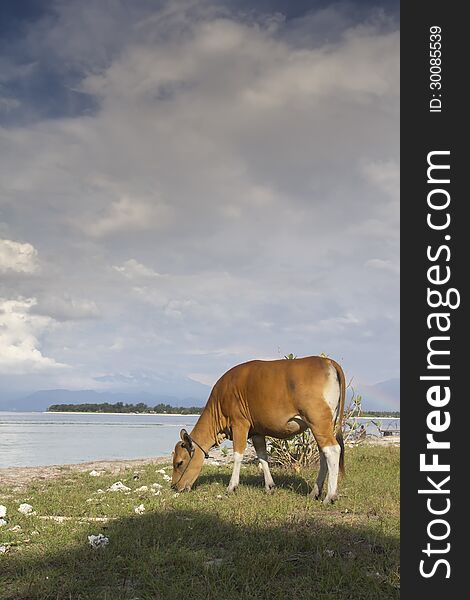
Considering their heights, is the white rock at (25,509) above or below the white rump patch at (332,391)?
below

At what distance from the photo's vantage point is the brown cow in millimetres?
10023

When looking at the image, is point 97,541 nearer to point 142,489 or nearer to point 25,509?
Answer: point 25,509

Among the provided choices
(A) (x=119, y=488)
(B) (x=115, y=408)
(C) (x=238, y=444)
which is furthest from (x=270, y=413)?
(B) (x=115, y=408)

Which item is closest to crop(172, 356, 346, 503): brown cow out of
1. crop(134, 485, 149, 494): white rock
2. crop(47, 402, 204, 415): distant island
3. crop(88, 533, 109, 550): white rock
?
crop(134, 485, 149, 494): white rock

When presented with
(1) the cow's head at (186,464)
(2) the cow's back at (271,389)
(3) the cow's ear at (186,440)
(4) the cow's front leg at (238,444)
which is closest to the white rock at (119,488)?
(1) the cow's head at (186,464)

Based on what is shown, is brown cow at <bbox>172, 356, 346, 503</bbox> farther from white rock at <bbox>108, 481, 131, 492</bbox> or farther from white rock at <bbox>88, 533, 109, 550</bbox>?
white rock at <bbox>88, 533, 109, 550</bbox>

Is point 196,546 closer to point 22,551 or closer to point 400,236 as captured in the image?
point 22,551

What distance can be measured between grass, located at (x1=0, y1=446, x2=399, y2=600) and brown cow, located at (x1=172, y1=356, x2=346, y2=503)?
Answer: 71cm

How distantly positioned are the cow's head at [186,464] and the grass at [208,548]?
697mm

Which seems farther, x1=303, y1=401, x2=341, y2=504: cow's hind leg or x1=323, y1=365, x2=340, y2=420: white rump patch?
x1=323, y1=365, x2=340, y2=420: white rump patch

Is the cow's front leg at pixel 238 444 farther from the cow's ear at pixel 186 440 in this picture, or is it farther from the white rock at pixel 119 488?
the white rock at pixel 119 488

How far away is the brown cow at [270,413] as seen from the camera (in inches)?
395

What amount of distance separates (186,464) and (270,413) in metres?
2.01

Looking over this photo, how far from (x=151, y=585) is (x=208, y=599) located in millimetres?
626
